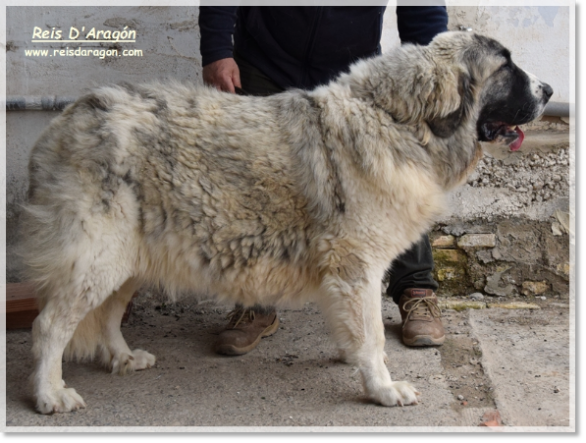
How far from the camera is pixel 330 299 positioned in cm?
280

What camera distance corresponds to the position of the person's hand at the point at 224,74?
132 inches

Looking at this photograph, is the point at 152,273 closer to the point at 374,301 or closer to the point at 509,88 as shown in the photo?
the point at 374,301

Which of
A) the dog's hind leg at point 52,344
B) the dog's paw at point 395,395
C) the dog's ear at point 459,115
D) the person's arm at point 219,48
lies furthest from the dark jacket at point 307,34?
the dog's paw at point 395,395

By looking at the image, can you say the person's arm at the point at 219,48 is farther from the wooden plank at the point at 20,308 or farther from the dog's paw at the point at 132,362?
the wooden plank at the point at 20,308

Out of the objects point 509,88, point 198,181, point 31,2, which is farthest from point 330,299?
point 31,2

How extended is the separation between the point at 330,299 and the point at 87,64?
7.79ft

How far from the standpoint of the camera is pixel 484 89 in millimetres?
2871

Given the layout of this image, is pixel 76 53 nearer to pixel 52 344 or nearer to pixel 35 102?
pixel 35 102

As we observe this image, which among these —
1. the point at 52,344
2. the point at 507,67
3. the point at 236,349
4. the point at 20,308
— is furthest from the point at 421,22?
the point at 20,308

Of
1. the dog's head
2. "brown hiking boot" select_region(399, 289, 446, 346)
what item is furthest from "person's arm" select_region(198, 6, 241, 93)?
"brown hiking boot" select_region(399, 289, 446, 346)

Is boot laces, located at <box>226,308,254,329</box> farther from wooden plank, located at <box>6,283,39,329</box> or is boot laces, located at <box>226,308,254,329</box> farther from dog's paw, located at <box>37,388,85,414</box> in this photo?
wooden plank, located at <box>6,283,39,329</box>

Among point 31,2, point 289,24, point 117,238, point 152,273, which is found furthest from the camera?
point 31,2

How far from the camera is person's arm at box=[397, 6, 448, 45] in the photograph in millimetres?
3436

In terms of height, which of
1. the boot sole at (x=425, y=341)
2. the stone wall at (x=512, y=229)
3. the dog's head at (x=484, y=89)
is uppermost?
the dog's head at (x=484, y=89)
